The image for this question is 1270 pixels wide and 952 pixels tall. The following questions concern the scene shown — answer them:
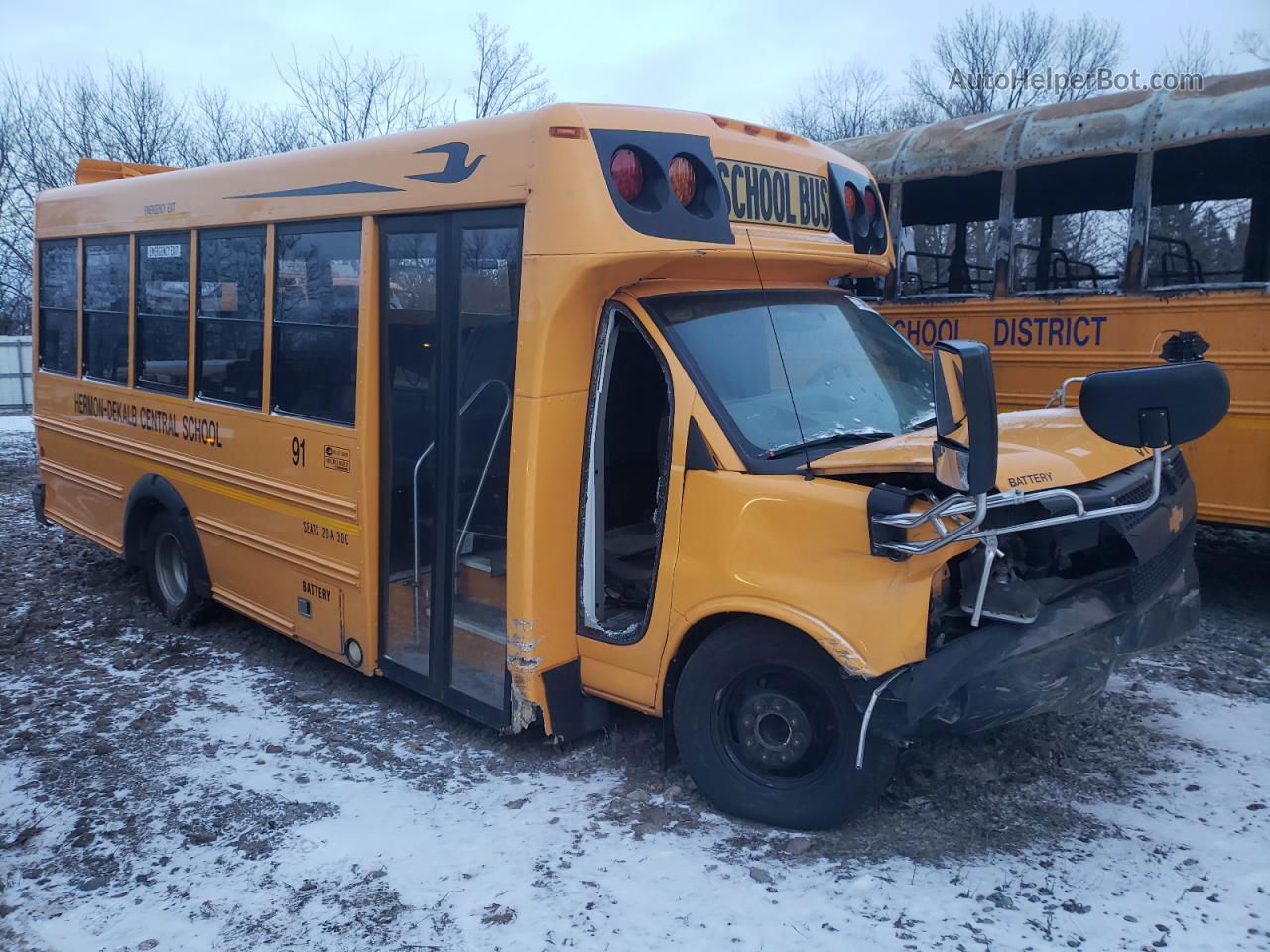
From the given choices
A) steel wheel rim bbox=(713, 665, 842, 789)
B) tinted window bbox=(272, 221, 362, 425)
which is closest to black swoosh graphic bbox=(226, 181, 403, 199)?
tinted window bbox=(272, 221, 362, 425)

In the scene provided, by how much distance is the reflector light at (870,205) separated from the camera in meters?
4.85

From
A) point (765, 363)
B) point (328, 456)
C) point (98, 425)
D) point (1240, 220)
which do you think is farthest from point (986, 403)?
point (98, 425)

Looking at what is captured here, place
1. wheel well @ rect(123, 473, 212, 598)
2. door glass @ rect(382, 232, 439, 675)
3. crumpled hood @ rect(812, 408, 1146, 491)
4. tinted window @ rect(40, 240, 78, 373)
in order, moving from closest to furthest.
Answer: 1. crumpled hood @ rect(812, 408, 1146, 491)
2. door glass @ rect(382, 232, 439, 675)
3. wheel well @ rect(123, 473, 212, 598)
4. tinted window @ rect(40, 240, 78, 373)

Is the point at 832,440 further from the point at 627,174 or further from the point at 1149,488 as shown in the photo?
the point at 627,174

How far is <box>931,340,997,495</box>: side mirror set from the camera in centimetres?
290

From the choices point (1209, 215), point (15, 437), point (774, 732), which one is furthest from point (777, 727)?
point (15, 437)

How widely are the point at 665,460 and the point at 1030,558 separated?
1353 mm

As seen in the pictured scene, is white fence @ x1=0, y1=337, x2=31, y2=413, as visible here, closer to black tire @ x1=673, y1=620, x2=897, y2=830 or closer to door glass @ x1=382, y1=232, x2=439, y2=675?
door glass @ x1=382, y1=232, x2=439, y2=675

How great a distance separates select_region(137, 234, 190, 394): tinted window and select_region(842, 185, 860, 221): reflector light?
3.62m

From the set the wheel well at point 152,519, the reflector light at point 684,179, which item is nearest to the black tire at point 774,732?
the reflector light at point 684,179

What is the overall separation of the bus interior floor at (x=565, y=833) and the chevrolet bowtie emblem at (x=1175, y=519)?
1.01 m

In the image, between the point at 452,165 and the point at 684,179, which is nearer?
the point at 684,179

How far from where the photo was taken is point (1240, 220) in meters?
7.11

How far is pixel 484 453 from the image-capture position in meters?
4.25
